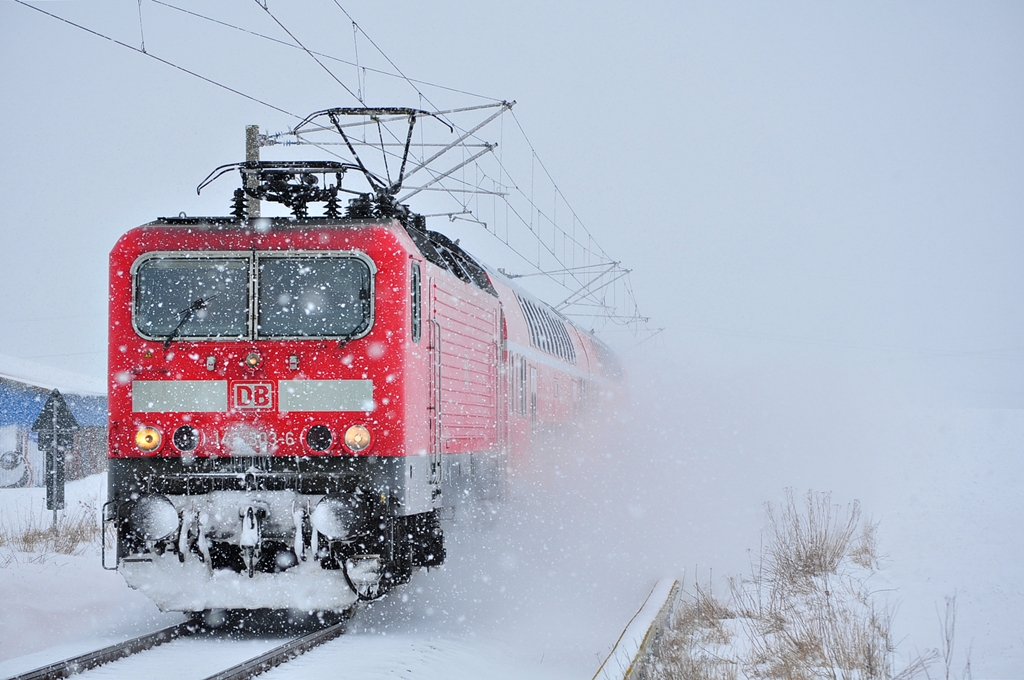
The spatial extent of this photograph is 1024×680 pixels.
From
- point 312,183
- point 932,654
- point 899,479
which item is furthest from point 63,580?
point 899,479

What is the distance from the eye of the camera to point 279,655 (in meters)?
6.46

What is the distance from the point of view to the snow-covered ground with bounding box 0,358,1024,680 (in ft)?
A: 23.6

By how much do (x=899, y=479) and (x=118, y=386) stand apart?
1697 cm

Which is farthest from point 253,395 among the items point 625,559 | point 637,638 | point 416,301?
point 625,559

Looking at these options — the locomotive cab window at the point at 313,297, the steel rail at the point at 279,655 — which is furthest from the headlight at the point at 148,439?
the steel rail at the point at 279,655

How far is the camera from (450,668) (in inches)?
262

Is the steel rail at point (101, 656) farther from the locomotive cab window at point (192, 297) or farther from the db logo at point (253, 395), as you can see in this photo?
the locomotive cab window at point (192, 297)

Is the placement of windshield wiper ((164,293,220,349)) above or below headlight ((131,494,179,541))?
above

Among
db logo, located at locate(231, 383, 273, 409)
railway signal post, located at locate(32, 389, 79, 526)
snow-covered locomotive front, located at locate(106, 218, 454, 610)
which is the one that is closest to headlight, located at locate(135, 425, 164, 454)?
snow-covered locomotive front, located at locate(106, 218, 454, 610)

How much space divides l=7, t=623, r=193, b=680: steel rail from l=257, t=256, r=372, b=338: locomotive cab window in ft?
7.29

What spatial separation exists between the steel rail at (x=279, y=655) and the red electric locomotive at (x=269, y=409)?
277 mm

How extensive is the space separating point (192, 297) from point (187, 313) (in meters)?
0.14

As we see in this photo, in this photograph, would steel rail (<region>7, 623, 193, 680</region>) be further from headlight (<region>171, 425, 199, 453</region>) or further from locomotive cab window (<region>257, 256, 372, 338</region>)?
locomotive cab window (<region>257, 256, 372, 338</region>)

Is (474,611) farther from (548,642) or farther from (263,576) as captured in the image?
(263,576)
